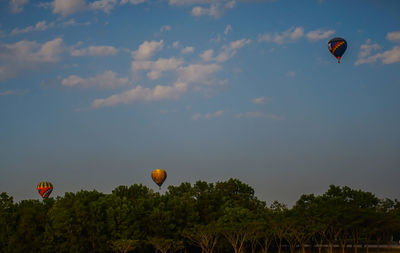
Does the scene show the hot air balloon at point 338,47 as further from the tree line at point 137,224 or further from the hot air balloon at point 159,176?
the hot air balloon at point 159,176

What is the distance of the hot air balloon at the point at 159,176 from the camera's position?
85312 mm

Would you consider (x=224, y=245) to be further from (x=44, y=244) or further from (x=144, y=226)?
(x=44, y=244)

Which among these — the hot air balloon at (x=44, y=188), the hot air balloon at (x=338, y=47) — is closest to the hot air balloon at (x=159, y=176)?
the hot air balloon at (x=44, y=188)

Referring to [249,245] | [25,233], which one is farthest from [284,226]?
[25,233]

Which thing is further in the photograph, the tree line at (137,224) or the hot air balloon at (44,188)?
the hot air balloon at (44,188)

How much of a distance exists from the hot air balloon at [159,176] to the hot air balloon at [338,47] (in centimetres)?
4455

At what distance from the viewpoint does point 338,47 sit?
54250mm

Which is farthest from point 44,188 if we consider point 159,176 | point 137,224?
point 137,224

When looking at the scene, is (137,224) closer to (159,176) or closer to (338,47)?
(159,176)

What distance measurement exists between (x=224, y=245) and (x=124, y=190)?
20.7 m

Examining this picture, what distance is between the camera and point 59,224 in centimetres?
5281

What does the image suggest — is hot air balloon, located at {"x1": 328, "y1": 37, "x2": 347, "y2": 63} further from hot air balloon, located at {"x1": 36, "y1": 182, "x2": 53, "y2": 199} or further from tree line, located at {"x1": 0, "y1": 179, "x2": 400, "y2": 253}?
hot air balloon, located at {"x1": 36, "y1": 182, "x2": 53, "y2": 199}

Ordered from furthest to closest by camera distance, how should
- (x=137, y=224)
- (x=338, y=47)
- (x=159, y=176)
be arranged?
1. (x=159, y=176)
2. (x=137, y=224)
3. (x=338, y=47)

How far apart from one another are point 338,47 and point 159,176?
45.8m
